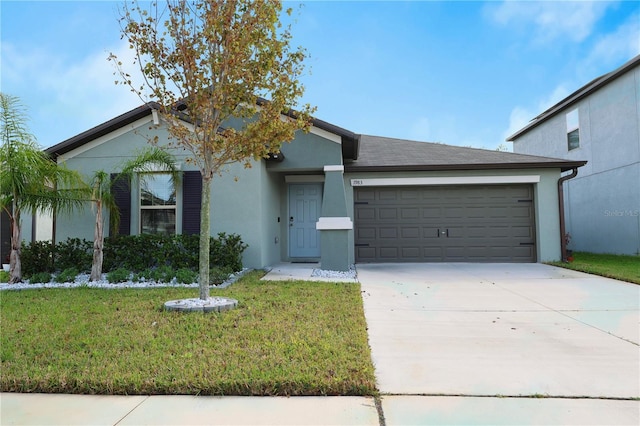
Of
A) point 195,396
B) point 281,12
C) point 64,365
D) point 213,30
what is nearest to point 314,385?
point 195,396

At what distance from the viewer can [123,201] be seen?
862 cm

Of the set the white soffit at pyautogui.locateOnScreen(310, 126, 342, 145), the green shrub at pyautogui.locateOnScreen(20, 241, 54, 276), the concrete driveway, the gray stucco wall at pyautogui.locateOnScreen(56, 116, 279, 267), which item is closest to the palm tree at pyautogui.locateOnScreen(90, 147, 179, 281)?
the gray stucco wall at pyautogui.locateOnScreen(56, 116, 279, 267)

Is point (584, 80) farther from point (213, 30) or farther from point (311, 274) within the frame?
point (213, 30)

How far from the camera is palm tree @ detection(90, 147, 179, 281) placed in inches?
292

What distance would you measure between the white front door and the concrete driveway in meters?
4.01

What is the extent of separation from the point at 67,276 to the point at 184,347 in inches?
210

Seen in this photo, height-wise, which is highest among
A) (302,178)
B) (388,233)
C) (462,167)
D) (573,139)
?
(573,139)

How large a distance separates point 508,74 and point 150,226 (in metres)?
15.7

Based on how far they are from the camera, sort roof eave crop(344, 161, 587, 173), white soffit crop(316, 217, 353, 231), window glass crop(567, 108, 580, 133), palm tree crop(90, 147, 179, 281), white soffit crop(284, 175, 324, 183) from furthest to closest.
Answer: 1. window glass crop(567, 108, 580, 133)
2. white soffit crop(284, 175, 324, 183)
3. roof eave crop(344, 161, 587, 173)
4. white soffit crop(316, 217, 353, 231)
5. palm tree crop(90, 147, 179, 281)

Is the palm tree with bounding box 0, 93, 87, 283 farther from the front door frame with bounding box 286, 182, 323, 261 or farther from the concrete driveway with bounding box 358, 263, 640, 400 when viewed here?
the concrete driveway with bounding box 358, 263, 640, 400

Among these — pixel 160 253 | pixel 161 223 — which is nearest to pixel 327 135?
pixel 161 223

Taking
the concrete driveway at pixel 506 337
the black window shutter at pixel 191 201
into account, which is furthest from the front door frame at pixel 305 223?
the concrete driveway at pixel 506 337

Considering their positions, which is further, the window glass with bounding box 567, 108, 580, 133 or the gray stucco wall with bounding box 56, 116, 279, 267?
the window glass with bounding box 567, 108, 580, 133

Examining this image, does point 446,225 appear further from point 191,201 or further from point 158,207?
point 158,207
